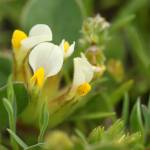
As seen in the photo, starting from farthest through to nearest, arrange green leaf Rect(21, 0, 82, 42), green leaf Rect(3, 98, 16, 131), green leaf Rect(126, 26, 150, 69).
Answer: green leaf Rect(126, 26, 150, 69)
green leaf Rect(21, 0, 82, 42)
green leaf Rect(3, 98, 16, 131)

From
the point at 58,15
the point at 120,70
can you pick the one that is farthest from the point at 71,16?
the point at 120,70

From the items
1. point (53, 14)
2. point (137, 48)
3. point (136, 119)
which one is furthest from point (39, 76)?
point (137, 48)

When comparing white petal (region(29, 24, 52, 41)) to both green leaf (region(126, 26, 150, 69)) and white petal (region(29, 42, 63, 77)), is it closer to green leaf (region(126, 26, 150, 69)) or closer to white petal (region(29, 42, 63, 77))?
white petal (region(29, 42, 63, 77))

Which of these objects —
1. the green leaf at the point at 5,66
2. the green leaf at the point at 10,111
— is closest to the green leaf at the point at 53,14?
the green leaf at the point at 5,66

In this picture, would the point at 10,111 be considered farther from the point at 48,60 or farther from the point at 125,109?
the point at 125,109

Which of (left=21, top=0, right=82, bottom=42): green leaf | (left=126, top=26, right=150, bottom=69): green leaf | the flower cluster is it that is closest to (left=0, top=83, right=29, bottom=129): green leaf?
the flower cluster

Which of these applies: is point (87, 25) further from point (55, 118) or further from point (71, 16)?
point (55, 118)
